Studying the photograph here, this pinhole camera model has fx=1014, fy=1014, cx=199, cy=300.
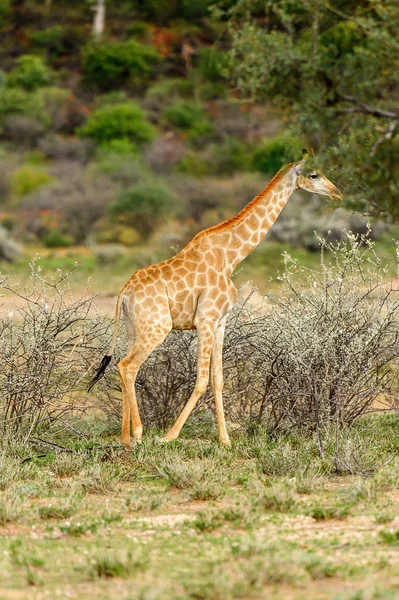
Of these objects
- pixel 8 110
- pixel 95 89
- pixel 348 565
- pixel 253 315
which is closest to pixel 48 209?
pixel 8 110

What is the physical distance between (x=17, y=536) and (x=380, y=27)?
34.8 ft

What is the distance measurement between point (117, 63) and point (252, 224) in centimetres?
4115

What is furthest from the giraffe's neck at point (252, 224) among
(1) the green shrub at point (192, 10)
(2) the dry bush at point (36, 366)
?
(1) the green shrub at point (192, 10)

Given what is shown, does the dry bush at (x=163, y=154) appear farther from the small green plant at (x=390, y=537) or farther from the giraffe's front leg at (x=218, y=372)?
the small green plant at (x=390, y=537)

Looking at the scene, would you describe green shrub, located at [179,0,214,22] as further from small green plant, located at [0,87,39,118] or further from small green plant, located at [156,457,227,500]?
small green plant, located at [156,457,227,500]

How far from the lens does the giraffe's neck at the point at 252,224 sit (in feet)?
26.6

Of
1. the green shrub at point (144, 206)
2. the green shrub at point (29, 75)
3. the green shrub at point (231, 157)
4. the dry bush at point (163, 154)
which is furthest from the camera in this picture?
the green shrub at point (29, 75)

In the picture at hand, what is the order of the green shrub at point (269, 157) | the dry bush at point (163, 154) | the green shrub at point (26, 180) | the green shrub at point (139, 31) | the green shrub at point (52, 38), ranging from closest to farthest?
1. the green shrub at point (269, 157)
2. the green shrub at point (26, 180)
3. the dry bush at point (163, 154)
4. the green shrub at point (52, 38)
5. the green shrub at point (139, 31)

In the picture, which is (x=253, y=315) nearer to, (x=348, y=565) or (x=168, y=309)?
(x=168, y=309)

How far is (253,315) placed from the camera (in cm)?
933

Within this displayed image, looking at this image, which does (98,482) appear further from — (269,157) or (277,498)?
(269,157)

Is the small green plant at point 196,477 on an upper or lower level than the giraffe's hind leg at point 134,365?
lower

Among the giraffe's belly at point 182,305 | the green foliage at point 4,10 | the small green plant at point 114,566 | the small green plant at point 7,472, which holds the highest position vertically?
the green foliage at point 4,10

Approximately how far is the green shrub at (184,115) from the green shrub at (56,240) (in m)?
16.0
